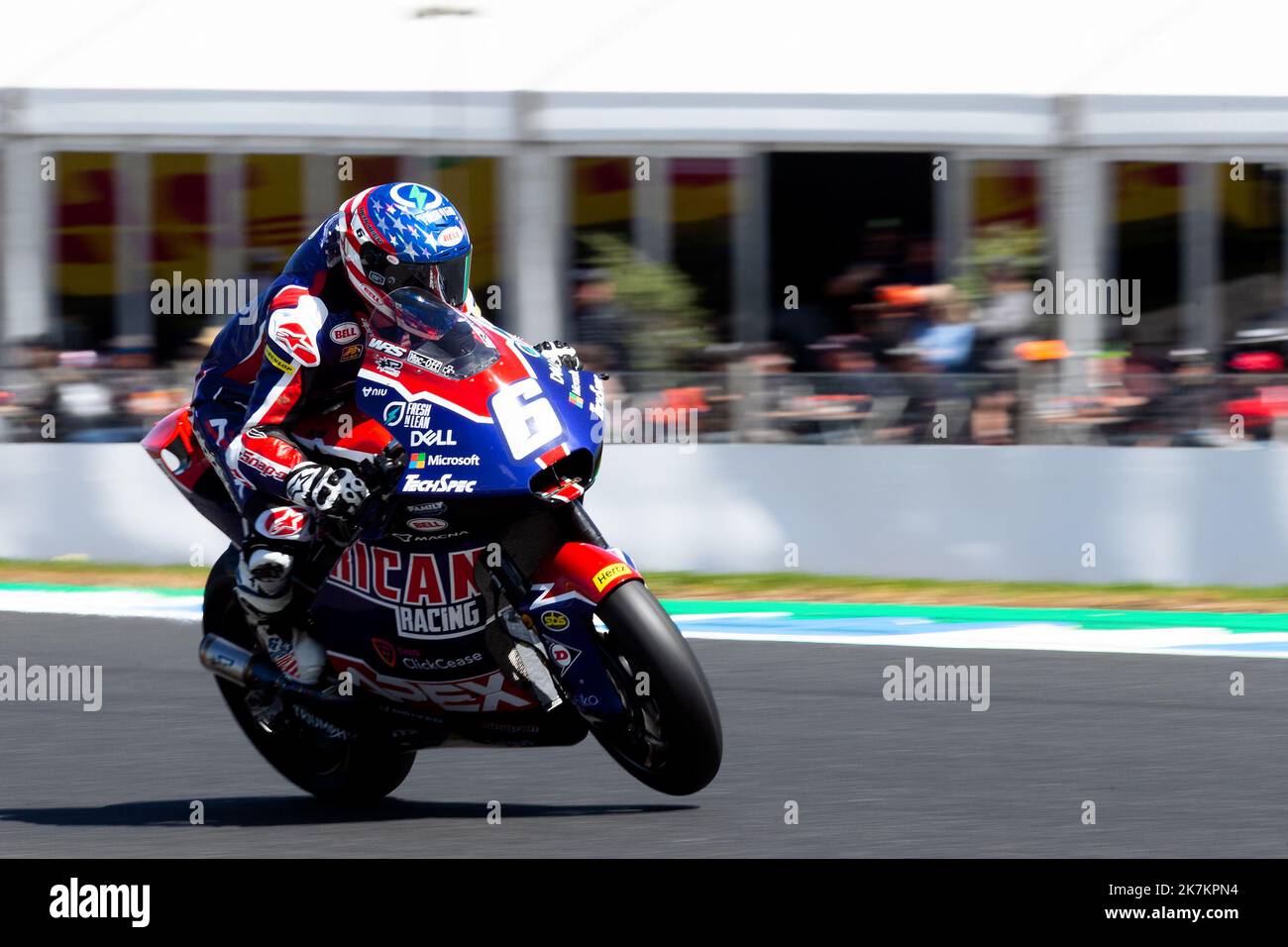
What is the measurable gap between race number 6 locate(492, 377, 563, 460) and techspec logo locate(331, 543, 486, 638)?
342mm

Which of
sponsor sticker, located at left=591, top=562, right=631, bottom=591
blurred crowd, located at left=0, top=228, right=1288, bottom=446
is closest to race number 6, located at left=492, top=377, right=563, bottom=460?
sponsor sticker, located at left=591, top=562, right=631, bottom=591

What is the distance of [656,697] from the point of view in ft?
18.3

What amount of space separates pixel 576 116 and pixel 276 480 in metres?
8.57

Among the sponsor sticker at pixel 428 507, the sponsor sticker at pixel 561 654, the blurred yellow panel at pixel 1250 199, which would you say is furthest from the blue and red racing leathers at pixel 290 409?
the blurred yellow panel at pixel 1250 199

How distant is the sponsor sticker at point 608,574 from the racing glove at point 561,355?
714mm

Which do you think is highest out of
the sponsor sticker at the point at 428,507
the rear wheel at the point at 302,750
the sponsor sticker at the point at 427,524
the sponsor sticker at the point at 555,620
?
the sponsor sticker at the point at 428,507

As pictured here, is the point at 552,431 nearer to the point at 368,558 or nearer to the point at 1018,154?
the point at 368,558

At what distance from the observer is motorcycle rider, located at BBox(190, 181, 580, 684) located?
19.4 feet

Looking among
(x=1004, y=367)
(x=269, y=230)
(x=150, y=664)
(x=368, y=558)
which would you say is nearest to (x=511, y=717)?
(x=368, y=558)

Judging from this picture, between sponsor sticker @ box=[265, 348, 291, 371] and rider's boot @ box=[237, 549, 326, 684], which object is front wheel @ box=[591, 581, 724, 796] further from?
sponsor sticker @ box=[265, 348, 291, 371]

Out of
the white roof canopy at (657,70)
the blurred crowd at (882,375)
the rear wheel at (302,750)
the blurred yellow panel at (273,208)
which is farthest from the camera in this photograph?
the blurred yellow panel at (273,208)

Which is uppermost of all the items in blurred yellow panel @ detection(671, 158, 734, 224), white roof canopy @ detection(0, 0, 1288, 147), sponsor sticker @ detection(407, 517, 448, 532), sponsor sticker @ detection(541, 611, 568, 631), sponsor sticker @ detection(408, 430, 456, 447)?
white roof canopy @ detection(0, 0, 1288, 147)

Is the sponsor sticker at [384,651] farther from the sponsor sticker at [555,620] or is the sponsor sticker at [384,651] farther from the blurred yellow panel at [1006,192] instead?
the blurred yellow panel at [1006,192]

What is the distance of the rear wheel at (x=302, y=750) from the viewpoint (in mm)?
6406
